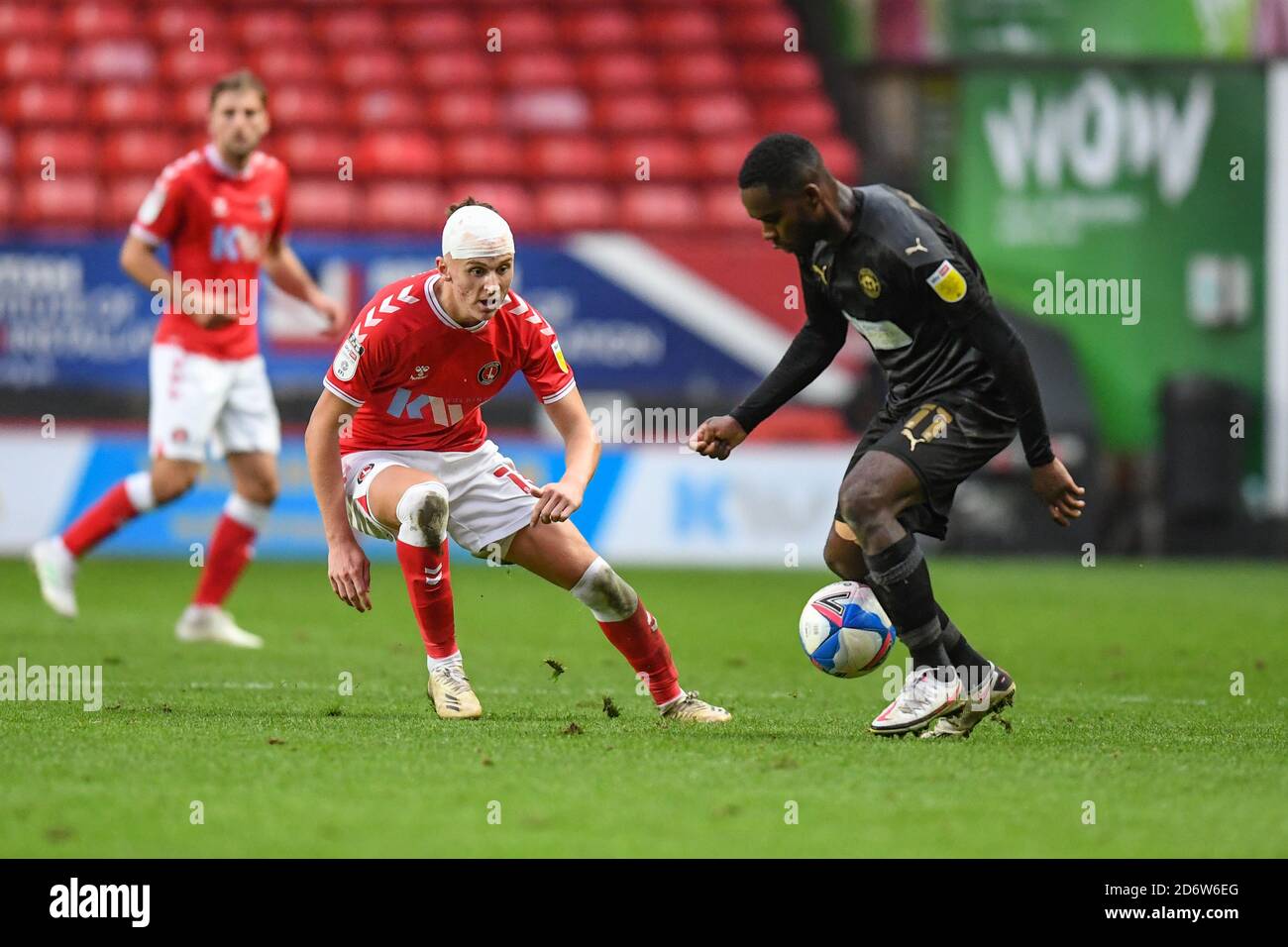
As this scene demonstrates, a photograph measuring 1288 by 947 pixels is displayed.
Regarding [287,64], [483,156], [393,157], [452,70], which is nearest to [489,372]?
[393,157]

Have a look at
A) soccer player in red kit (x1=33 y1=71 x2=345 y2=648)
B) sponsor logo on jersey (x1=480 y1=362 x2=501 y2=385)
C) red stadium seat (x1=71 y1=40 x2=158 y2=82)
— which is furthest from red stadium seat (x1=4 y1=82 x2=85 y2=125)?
sponsor logo on jersey (x1=480 y1=362 x2=501 y2=385)

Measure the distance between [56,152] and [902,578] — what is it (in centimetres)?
1227

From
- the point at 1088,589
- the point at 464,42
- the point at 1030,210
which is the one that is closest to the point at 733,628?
the point at 1088,589

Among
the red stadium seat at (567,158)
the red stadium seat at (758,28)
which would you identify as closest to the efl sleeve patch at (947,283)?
the red stadium seat at (567,158)

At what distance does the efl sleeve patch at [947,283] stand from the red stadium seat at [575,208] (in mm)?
10668

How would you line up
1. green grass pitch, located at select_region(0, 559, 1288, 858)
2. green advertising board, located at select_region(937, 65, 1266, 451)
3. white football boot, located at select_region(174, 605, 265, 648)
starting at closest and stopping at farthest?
green grass pitch, located at select_region(0, 559, 1288, 858) < white football boot, located at select_region(174, 605, 265, 648) < green advertising board, located at select_region(937, 65, 1266, 451)

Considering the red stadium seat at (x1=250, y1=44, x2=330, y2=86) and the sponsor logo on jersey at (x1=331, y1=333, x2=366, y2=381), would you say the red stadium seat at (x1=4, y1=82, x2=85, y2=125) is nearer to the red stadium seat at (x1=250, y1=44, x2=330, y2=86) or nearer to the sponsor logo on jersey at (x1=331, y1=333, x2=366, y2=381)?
the red stadium seat at (x1=250, y1=44, x2=330, y2=86)

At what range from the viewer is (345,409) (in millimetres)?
5609

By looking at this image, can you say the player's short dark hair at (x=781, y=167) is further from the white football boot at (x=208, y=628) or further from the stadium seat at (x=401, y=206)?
the stadium seat at (x=401, y=206)

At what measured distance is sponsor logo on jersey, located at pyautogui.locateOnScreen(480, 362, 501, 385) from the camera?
→ 588 cm

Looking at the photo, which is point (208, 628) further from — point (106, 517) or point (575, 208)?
point (575, 208)

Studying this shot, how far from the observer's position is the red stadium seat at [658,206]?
16.1 meters

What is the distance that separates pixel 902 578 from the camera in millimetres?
5410

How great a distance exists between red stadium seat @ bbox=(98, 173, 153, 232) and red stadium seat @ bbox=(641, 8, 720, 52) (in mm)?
5034
